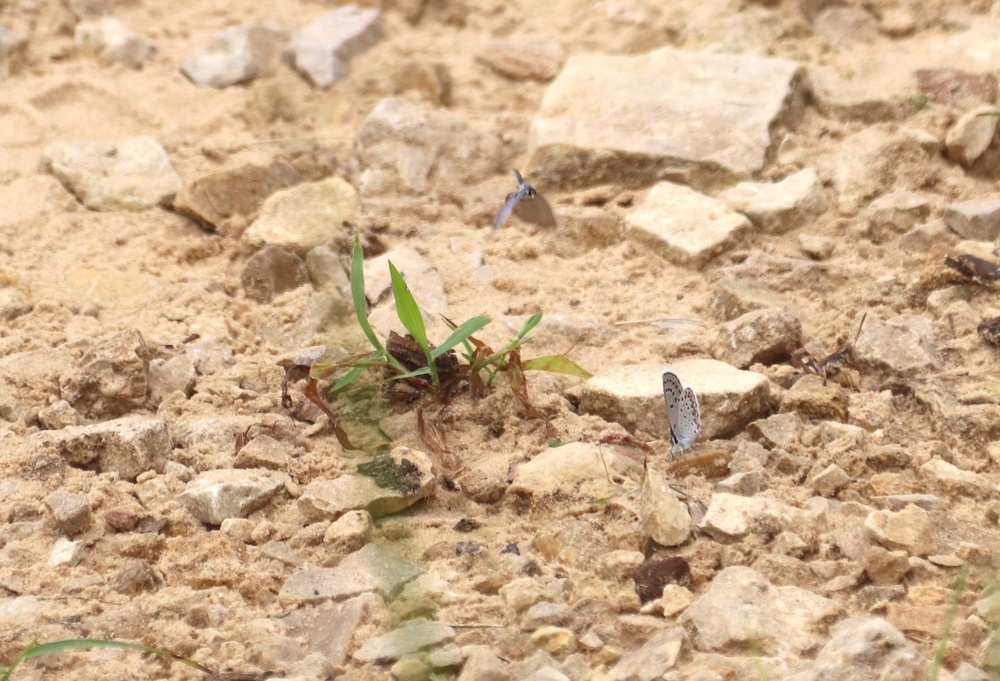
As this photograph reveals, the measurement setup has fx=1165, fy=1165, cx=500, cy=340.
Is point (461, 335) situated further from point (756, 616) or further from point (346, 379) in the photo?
point (756, 616)

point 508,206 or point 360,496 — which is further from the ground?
point 508,206

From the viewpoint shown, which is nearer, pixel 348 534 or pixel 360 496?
pixel 348 534

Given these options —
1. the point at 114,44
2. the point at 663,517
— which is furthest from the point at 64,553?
the point at 114,44

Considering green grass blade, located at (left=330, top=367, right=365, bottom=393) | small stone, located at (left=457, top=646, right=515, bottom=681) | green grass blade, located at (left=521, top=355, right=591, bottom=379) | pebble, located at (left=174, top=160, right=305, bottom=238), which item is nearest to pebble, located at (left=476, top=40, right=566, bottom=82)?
pebble, located at (left=174, top=160, right=305, bottom=238)

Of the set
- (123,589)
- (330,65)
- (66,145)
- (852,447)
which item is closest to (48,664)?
(123,589)

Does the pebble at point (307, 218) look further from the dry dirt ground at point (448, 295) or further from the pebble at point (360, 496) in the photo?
the pebble at point (360, 496)

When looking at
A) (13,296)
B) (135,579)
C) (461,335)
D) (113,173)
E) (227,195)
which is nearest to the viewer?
(135,579)

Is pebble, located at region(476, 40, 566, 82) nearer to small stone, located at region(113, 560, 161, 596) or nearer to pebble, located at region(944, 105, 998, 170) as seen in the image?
pebble, located at region(944, 105, 998, 170)
